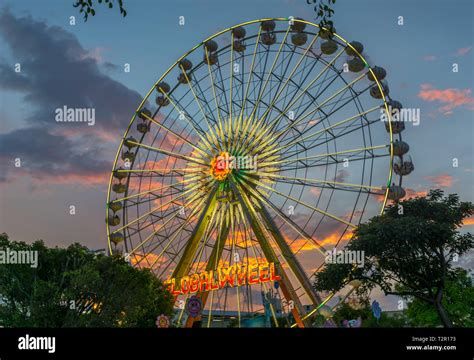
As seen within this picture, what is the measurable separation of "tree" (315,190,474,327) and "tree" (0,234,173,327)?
10.3m

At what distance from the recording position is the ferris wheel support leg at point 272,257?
111ft

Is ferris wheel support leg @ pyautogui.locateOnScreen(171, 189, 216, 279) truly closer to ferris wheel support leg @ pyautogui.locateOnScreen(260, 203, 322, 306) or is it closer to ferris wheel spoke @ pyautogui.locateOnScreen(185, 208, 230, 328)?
ferris wheel spoke @ pyautogui.locateOnScreen(185, 208, 230, 328)

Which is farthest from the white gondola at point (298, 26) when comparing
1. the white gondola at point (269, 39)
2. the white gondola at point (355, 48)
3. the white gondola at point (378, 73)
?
the white gondola at point (378, 73)

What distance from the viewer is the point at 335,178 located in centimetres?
3447

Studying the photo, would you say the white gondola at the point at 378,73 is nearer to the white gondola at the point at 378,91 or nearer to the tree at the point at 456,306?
the white gondola at the point at 378,91

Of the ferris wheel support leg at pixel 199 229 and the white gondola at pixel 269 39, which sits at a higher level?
the white gondola at pixel 269 39

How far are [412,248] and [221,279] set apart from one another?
41.5 feet

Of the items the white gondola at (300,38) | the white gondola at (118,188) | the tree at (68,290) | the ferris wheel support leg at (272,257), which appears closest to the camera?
the tree at (68,290)

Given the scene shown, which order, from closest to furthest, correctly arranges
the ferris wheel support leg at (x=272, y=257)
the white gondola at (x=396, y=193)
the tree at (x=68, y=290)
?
the tree at (x=68, y=290) < the white gondola at (x=396, y=193) < the ferris wheel support leg at (x=272, y=257)

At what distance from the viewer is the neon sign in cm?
3600

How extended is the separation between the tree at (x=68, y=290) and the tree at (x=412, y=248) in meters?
10.3

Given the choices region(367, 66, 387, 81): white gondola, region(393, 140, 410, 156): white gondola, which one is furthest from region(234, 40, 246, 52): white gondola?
region(393, 140, 410, 156): white gondola

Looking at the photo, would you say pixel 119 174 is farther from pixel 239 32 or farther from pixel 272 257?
pixel 272 257

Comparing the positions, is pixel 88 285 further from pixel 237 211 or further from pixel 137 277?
pixel 237 211
